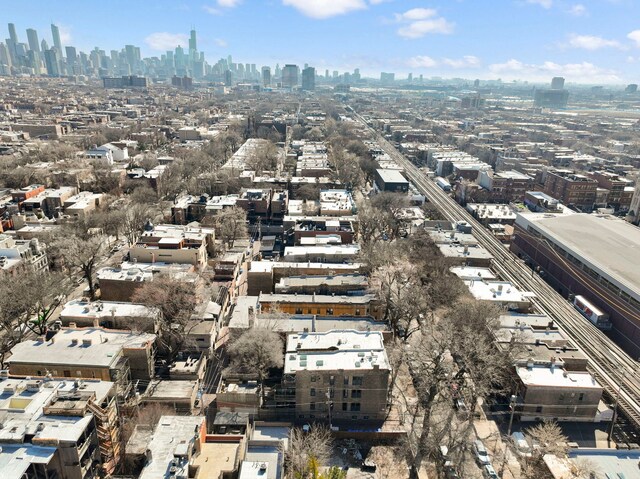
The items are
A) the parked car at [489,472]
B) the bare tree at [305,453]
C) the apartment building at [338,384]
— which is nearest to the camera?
the bare tree at [305,453]

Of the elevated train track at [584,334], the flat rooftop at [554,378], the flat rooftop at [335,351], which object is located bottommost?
the elevated train track at [584,334]

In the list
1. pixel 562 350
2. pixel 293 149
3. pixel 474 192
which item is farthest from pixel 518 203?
pixel 293 149

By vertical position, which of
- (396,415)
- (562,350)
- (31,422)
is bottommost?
(396,415)

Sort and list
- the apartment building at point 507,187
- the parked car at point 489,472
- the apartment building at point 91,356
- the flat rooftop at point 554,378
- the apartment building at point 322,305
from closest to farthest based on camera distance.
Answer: the parked car at point 489,472 → the apartment building at point 91,356 → the flat rooftop at point 554,378 → the apartment building at point 322,305 → the apartment building at point 507,187

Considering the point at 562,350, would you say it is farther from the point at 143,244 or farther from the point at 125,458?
the point at 143,244

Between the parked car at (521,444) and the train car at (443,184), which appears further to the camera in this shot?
the train car at (443,184)

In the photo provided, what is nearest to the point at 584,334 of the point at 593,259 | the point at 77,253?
the point at 593,259

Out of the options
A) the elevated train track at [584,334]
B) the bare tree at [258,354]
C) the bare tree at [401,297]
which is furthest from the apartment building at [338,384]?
the elevated train track at [584,334]

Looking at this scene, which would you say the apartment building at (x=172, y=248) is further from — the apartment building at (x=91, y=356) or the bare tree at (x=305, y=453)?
the bare tree at (x=305, y=453)
